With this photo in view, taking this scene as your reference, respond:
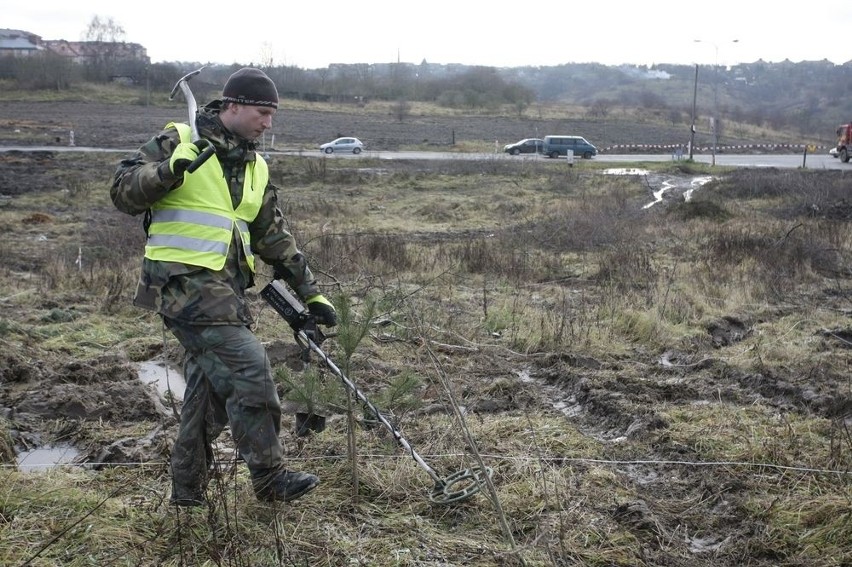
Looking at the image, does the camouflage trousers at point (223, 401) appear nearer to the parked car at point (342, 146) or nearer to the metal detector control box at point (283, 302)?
the metal detector control box at point (283, 302)

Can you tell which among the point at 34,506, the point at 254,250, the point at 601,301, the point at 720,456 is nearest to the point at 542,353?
the point at 601,301

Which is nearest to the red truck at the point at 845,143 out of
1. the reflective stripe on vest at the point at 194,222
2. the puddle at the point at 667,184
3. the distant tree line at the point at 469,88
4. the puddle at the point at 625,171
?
the distant tree line at the point at 469,88

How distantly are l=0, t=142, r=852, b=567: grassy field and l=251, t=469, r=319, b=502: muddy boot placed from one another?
7cm

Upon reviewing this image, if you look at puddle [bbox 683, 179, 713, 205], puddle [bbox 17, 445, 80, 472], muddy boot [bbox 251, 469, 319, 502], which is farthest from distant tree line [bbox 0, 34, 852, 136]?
muddy boot [bbox 251, 469, 319, 502]

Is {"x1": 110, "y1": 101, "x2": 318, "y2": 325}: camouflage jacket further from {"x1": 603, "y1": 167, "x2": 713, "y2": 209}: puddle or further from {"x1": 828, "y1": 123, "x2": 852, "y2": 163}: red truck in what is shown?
{"x1": 828, "y1": 123, "x2": 852, "y2": 163}: red truck

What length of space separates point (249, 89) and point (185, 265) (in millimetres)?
770

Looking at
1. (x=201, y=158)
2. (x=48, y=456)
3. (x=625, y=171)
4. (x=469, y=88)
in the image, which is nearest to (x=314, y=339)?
(x=201, y=158)

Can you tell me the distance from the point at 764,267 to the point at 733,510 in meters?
7.18

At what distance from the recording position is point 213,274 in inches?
137

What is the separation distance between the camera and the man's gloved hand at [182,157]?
10.5 ft

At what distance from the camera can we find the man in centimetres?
343

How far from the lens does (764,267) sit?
10.5 m

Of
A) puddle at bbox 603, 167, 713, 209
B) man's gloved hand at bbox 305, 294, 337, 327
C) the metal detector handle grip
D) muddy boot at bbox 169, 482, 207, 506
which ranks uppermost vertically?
the metal detector handle grip

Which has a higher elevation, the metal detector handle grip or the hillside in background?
the hillside in background
